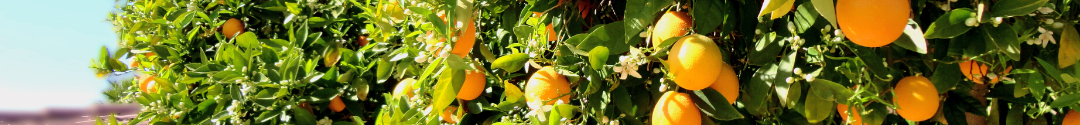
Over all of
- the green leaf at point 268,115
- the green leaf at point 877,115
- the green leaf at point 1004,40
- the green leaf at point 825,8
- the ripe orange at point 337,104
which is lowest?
the ripe orange at point 337,104

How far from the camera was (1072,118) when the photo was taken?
2.17ft

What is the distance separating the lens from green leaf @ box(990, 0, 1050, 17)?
16.8 inches

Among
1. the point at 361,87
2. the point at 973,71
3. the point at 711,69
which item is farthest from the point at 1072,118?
the point at 361,87

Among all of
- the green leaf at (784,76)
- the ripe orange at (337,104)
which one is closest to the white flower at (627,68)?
the green leaf at (784,76)

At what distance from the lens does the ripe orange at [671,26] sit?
55cm

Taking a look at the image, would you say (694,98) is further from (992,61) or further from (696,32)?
(992,61)

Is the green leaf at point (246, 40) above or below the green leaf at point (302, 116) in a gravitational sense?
above

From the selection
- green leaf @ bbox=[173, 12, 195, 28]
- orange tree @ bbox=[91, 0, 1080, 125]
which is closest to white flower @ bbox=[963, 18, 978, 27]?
orange tree @ bbox=[91, 0, 1080, 125]

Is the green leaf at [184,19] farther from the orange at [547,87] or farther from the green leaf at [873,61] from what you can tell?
the green leaf at [873,61]

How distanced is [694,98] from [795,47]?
12 cm

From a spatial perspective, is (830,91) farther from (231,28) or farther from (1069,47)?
(231,28)

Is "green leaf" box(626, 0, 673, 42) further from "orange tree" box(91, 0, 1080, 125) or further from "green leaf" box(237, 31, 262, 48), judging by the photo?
"green leaf" box(237, 31, 262, 48)

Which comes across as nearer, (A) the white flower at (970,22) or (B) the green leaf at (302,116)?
(A) the white flower at (970,22)

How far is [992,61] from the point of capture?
0.52 metres
